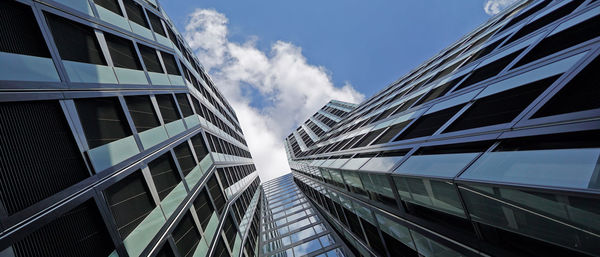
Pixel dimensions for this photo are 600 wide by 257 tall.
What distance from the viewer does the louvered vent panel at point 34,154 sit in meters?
5.51

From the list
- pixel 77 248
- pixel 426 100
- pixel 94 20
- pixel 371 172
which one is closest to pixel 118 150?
pixel 77 248

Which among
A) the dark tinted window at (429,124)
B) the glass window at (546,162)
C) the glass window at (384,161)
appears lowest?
the glass window at (384,161)

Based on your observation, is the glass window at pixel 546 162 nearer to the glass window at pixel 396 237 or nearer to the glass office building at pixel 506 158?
the glass office building at pixel 506 158

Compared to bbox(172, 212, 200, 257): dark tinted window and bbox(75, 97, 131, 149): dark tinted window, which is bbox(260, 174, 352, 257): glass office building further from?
bbox(75, 97, 131, 149): dark tinted window

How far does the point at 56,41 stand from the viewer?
815 cm

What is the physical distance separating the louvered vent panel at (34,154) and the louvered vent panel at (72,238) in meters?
0.78

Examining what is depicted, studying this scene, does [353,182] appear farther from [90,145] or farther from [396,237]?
[90,145]

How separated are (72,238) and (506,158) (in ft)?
36.9

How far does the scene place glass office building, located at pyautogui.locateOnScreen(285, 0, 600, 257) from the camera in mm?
4109

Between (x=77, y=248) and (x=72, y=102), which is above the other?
(x=72, y=102)

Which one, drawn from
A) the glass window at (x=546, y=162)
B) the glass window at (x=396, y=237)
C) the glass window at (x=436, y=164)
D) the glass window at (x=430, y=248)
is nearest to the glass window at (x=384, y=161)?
the glass window at (x=436, y=164)

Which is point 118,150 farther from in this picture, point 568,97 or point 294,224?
point 294,224

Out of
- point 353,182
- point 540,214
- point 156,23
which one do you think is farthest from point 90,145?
point 156,23

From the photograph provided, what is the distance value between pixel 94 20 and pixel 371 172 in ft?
46.5
